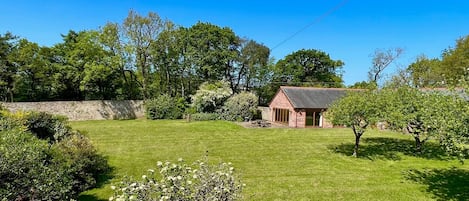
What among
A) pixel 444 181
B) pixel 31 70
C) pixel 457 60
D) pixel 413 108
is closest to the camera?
pixel 444 181

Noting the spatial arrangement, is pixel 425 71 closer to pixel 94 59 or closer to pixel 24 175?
pixel 94 59

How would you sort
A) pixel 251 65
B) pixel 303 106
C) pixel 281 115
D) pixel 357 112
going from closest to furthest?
1. pixel 357 112
2. pixel 303 106
3. pixel 281 115
4. pixel 251 65

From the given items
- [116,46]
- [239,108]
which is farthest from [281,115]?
[116,46]

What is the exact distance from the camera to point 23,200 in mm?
4789

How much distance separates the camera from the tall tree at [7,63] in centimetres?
2575

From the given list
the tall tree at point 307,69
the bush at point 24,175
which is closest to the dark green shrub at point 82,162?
the bush at point 24,175

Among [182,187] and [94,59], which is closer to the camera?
[182,187]

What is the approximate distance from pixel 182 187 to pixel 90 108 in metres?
28.2

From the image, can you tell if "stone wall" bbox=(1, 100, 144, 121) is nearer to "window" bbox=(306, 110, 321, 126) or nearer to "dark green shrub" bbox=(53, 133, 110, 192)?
"window" bbox=(306, 110, 321, 126)

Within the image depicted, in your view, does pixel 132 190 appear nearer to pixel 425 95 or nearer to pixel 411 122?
pixel 411 122

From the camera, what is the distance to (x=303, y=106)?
25.3 meters

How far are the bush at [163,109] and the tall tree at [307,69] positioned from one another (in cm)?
1599

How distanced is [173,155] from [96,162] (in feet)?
13.8

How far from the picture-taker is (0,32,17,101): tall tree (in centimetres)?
2575
